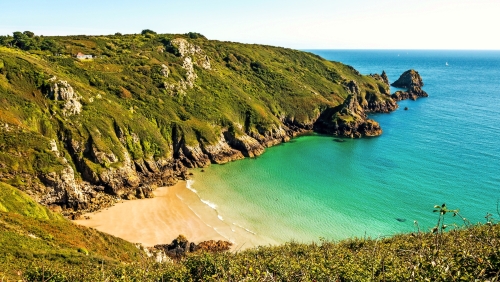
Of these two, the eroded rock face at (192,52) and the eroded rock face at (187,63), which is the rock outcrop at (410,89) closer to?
the eroded rock face at (192,52)

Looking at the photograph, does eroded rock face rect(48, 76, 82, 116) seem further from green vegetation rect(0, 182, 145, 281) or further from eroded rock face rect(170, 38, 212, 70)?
eroded rock face rect(170, 38, 212, 70)

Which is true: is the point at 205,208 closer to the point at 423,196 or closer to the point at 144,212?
the point at 144,212

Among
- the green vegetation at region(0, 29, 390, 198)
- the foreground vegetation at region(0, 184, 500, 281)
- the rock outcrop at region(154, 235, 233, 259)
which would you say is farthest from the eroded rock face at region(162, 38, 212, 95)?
the foreground vegetation at region(0, 184, 500, 281)

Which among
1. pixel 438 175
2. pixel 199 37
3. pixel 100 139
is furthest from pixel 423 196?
pixel 199 37

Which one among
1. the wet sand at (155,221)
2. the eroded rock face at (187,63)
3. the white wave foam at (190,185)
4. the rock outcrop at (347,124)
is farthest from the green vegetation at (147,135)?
the white wave foam at (190,185)

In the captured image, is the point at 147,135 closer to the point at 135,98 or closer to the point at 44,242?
the point at 135,98

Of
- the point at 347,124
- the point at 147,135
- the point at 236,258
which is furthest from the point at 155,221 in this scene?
the point at 347,124

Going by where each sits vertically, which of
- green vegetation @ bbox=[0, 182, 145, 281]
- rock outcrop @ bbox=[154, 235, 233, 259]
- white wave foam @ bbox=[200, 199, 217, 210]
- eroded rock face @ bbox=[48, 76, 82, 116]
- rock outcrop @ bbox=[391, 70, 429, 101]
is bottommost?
rock outcrop @ bbox=[154, 235, 233, 259]
